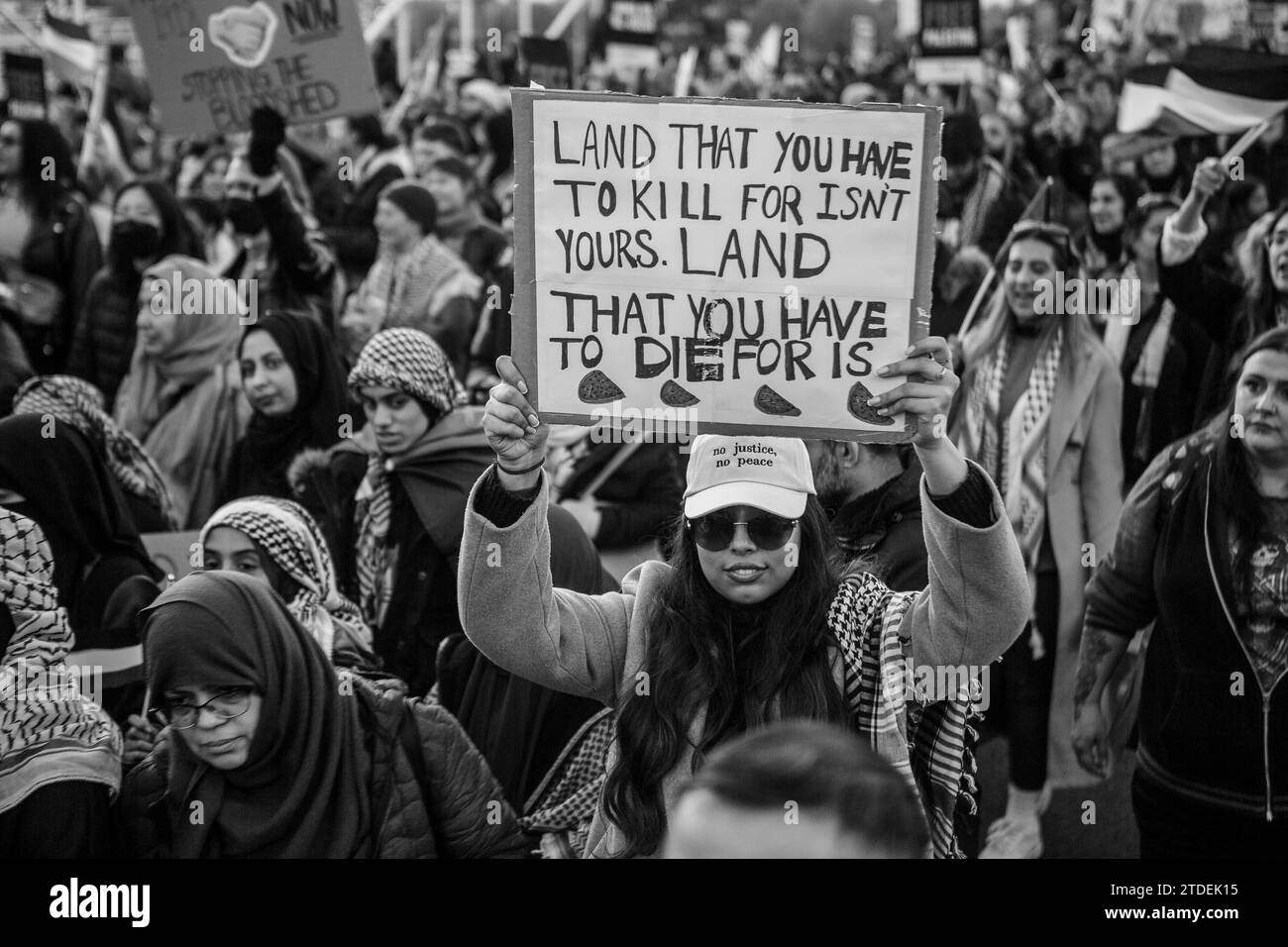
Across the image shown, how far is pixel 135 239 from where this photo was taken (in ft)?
24.9

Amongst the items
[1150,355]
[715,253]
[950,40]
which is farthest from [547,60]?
[715,253]

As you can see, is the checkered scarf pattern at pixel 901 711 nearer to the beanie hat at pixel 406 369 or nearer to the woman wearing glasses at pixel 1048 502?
the beanie hat at pixel 406 369

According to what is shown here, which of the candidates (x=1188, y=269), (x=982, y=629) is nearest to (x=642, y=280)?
(x=982, y=629)

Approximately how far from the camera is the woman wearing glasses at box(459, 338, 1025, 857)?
301cm

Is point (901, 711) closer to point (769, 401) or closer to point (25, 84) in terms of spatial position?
point (769, 401)

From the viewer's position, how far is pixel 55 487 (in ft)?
15.0

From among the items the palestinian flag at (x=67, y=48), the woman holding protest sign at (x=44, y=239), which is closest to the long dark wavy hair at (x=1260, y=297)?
the woman holding protest sign at (x=44, y=239)

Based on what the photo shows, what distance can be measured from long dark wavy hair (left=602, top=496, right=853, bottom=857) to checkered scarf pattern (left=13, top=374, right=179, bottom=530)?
8.95 feet

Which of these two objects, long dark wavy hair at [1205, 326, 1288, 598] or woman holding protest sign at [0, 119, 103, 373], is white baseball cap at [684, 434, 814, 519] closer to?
long dark wavy hair at [1205, 326, 1288, 598]

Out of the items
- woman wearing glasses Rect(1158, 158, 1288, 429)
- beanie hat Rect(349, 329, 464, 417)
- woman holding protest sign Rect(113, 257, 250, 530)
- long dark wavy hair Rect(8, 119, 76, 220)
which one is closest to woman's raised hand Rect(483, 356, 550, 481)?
beanie hat Rect(349, 329, 464, 417)

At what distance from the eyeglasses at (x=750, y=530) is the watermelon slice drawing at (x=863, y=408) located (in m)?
0.24
